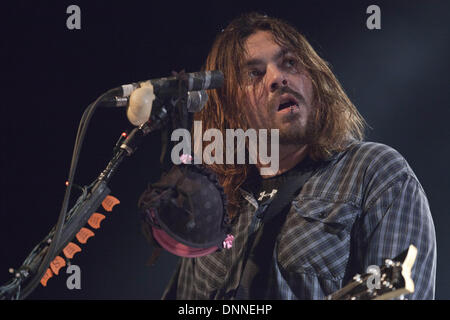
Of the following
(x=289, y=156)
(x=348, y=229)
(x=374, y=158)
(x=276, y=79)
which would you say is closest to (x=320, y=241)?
(x=348, y=229)

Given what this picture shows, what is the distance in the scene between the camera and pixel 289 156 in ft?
7.23

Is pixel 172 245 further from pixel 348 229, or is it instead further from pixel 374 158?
pixel 374 158

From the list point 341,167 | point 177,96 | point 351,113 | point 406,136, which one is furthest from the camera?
point 406,136

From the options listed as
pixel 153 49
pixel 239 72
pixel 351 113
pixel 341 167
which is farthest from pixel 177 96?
pixel 153 49

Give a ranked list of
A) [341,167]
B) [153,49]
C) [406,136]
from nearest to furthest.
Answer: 1. [341,167]
2. [406,136]
3. [153,49]

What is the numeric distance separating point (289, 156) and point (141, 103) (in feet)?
3.46

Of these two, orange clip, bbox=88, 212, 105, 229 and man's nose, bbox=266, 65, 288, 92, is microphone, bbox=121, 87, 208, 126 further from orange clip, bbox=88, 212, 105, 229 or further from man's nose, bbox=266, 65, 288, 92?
man's nose, bbox=266, 65, 288, 92

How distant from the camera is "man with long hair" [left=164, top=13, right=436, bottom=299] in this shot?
5.59ft

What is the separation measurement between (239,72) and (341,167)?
28.8 inches

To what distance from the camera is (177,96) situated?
4.46 feet

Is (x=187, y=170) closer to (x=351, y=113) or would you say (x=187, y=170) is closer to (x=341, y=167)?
(x=341, y=167)

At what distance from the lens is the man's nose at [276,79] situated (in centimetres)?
215

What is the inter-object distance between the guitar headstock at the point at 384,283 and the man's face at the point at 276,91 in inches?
35.5
